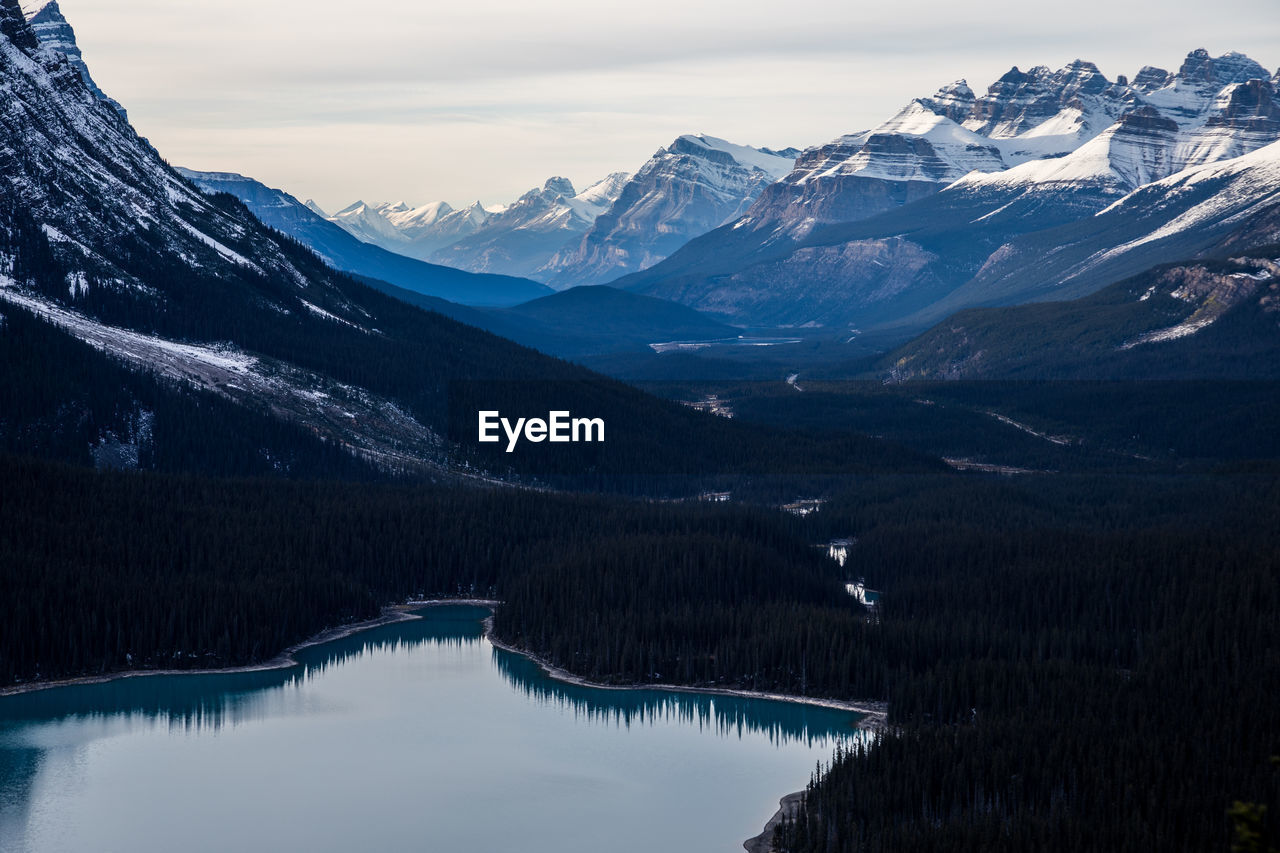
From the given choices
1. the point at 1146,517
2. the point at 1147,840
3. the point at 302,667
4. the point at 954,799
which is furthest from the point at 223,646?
the point at 1146,517

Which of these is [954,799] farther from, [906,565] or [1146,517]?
[1146,517]

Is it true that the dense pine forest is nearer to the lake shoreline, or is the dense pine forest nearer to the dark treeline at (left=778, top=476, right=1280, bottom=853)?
the dark treeline at (left=778, top=476, right=1280, bottom=853)

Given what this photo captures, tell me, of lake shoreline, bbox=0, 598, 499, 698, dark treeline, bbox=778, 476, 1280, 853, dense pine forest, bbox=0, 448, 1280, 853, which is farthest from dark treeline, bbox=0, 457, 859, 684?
dark treeline, bbox=778, 476, 1280, 853

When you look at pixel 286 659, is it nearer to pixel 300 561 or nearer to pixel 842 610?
pixel 300 561

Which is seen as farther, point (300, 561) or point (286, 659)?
point (300, 561)

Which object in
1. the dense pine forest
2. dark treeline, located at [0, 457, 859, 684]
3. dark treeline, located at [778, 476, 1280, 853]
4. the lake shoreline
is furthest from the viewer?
dark treeline, located at [0, 457, 859, 684]

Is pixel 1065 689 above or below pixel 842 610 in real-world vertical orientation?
below

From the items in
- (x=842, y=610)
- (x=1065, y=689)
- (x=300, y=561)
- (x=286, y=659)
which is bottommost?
(x=1065, y=689)

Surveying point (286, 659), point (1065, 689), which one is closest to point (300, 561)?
point (286, 659)
